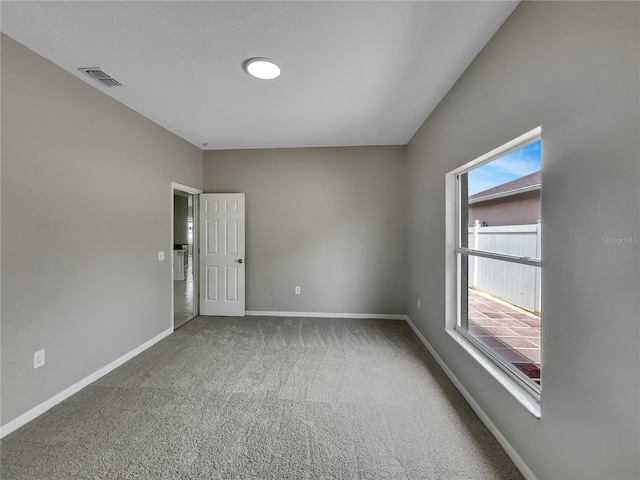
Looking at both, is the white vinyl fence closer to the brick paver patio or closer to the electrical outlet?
the brick paver patio

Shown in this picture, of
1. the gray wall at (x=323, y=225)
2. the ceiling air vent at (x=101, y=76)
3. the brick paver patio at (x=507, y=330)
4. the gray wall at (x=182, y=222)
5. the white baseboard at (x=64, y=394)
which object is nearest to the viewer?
the brick paver patio at (x=507, y=330)

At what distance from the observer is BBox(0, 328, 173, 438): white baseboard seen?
5.69 ft

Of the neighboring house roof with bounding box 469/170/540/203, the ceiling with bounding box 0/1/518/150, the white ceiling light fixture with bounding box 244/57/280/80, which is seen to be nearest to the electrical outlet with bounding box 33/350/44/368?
the ceiling with bounding box 0/1/518/150

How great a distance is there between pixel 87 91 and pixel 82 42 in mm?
658

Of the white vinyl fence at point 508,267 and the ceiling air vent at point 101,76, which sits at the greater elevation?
the ceiling air vent at point 101,76

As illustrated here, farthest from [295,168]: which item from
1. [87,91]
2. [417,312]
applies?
[417,312]

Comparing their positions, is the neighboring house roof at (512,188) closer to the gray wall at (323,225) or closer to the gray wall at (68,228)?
the gray wall at (323,225)

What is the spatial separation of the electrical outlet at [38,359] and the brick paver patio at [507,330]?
334cm

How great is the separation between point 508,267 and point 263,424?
2.00 m

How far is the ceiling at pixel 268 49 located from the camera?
4.93 ft

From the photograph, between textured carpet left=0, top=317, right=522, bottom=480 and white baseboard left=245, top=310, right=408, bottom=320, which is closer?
textured carpet left=0, top=317, right=522, bottom=480

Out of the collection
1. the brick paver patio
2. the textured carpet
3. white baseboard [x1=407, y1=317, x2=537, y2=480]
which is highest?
the brick paver patio

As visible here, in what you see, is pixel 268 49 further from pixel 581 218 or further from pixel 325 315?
pixel 325 315

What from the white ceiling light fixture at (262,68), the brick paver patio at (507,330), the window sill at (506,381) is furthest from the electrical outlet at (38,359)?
the brick paver patio at (507,330)
